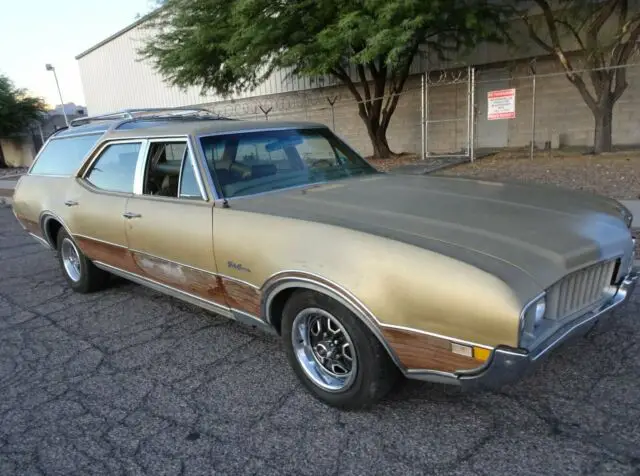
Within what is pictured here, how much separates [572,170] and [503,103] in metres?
2.92

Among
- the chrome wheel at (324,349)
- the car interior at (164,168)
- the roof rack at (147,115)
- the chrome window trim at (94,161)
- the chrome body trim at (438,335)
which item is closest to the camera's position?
the chrome body trim at (438,335)

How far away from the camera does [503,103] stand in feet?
40.6

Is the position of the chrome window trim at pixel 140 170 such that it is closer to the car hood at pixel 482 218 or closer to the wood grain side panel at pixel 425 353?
the car hood at pixel 482 218

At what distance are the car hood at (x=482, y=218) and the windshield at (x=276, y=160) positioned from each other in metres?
0.20

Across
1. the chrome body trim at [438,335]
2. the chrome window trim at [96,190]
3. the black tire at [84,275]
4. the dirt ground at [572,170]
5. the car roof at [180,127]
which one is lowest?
the dirt ground at [572,170]

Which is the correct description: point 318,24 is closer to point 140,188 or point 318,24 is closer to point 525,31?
point 525,31

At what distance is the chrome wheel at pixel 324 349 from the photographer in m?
2.66

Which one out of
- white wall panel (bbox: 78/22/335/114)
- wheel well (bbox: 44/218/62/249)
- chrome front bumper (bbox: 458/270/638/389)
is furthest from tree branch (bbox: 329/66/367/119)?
chrome front bumper (bbox: 458/270/638/389)

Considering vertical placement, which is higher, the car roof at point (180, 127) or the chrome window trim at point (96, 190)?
the car roof at point (180, 127)

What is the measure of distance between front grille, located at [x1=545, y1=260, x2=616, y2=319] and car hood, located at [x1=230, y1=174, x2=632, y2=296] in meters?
0.06

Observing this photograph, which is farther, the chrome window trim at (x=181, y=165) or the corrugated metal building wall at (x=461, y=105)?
the corrugated metal building wall at (x=461, y=105)

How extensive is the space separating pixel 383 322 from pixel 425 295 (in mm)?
261

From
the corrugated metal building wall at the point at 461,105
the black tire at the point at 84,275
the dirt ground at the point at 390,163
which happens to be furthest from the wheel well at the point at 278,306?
the corrugated metal building wall at the point at 461,105

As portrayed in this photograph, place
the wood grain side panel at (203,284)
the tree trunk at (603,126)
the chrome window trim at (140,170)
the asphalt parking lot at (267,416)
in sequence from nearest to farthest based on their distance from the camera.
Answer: the asphalt parking lot at (267,416)
the wood grain side panel at (203,284)
the chrome window trim at (140,170)
the tree trunk at (603,126)
